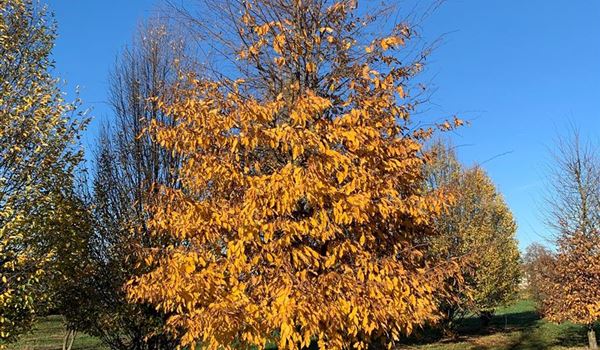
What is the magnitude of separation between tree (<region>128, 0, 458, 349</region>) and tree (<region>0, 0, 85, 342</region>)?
9.85 ft

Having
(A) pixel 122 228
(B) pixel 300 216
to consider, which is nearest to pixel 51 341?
(A) pixel 122 228

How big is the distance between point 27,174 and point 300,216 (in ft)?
16.6

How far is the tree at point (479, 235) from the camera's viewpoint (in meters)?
22.9

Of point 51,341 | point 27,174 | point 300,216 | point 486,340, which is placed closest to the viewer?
point 300,216

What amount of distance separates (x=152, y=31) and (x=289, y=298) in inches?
323

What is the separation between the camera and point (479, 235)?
80.2 ft

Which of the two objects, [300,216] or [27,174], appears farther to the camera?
[27,174]

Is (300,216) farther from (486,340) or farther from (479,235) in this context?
(486,340)

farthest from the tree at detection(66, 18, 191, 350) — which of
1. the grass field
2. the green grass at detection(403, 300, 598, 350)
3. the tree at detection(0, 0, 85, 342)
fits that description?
the green grass at detection(403, 300, 598, 350)

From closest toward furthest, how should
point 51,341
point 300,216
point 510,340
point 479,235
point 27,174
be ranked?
point 300,216
point 27,174
point 479,235
point 510,340
point 51,341

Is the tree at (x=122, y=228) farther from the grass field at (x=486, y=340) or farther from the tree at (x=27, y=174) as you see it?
the grass field at (x=486, y=340)

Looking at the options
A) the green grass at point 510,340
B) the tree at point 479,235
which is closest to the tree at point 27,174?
the tree at point 479,235

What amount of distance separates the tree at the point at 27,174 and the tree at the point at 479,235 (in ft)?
50.8

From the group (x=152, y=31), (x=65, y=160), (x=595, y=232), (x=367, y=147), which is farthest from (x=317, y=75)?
(x=595, y=232)
